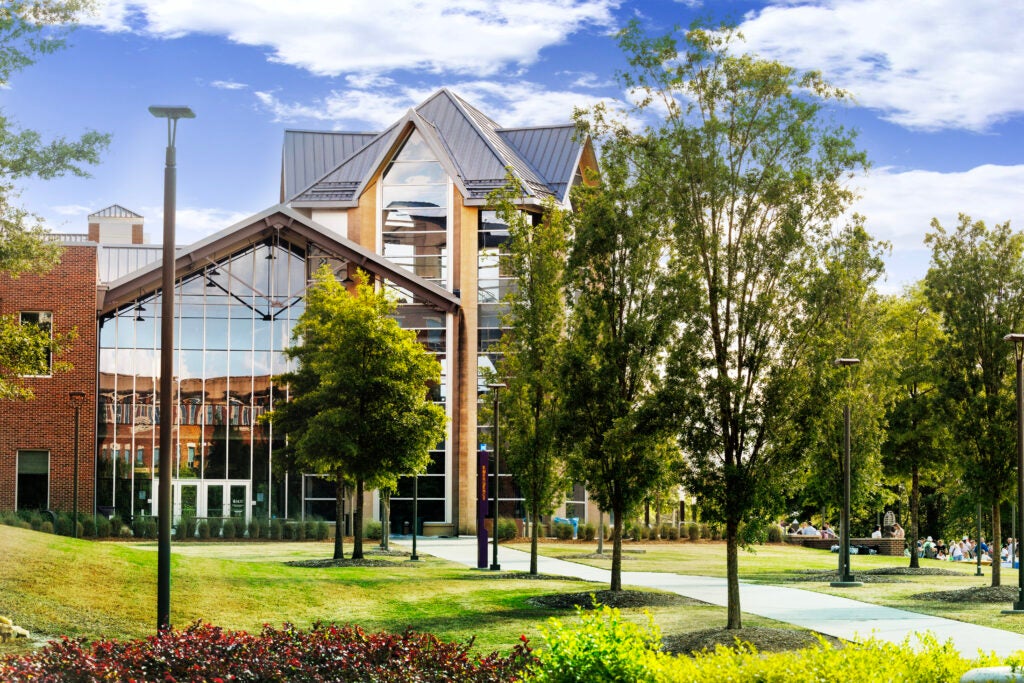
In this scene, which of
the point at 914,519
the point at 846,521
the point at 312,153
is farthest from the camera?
the point at 312,153

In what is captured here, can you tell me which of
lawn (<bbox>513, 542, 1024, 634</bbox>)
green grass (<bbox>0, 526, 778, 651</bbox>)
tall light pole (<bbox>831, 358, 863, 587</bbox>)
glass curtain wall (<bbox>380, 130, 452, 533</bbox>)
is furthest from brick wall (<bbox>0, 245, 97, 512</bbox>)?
tall light pole (<bbox>831, 358, 863, 587</bbox>)

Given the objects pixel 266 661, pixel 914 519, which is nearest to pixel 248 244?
pixel 914 519

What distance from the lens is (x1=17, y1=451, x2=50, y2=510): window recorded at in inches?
1822

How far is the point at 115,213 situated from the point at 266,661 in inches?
3504

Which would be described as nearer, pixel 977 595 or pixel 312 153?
pixel 977 595

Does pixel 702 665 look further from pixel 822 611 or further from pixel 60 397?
pixel 60 397

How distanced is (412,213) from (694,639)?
1536 inches

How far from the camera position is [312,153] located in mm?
Answer: 62938

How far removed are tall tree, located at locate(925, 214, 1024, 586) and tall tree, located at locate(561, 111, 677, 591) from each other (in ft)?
26.0

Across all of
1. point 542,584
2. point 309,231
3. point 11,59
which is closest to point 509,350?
point 542,584

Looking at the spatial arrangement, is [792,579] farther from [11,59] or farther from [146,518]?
[146,518]

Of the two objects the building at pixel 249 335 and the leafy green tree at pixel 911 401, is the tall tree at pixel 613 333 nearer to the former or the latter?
the leafy green tree at pixel 911 401

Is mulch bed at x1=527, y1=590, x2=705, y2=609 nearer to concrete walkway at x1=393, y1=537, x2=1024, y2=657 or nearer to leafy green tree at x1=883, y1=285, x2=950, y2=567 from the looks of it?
concrete walkway at x1=393, y1=537, x2=1024, y2=657

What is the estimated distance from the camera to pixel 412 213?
177 feet
